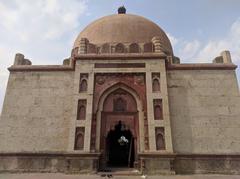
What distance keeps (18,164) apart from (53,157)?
5.63ft

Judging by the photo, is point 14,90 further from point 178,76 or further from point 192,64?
point 192,64

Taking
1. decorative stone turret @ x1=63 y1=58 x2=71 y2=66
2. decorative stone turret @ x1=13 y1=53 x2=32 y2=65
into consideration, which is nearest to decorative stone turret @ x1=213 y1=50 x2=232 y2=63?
decorative stone turret @ x1=63 y1=58 x2=71 y2=66

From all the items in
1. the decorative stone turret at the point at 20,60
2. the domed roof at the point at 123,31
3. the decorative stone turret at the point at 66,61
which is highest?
the domed roof at the point at 123,31

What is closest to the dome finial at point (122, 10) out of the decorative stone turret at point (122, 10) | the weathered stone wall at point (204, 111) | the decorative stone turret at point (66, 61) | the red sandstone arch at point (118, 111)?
the decorative stone turret at point (122, 10)

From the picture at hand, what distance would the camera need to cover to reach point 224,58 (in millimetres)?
13383

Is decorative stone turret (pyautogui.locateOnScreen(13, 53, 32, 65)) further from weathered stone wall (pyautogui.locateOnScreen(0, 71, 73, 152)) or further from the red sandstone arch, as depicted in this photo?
the red sandstone arch

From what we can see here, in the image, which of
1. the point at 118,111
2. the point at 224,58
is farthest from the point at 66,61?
the point at 224,58

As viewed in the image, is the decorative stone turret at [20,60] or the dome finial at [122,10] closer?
the decorative stone turret at [20,60]

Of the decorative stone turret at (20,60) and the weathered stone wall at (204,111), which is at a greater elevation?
the decorative stone turret at (20,60)

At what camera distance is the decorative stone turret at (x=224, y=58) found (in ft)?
43.3

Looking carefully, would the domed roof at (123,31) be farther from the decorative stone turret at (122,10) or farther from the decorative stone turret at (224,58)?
the decorative stone turret at (224,58)

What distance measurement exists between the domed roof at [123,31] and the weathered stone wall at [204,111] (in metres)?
4.46

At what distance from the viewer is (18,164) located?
1096cm

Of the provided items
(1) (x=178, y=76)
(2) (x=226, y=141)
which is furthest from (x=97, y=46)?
(2) (x=226, y=141)
